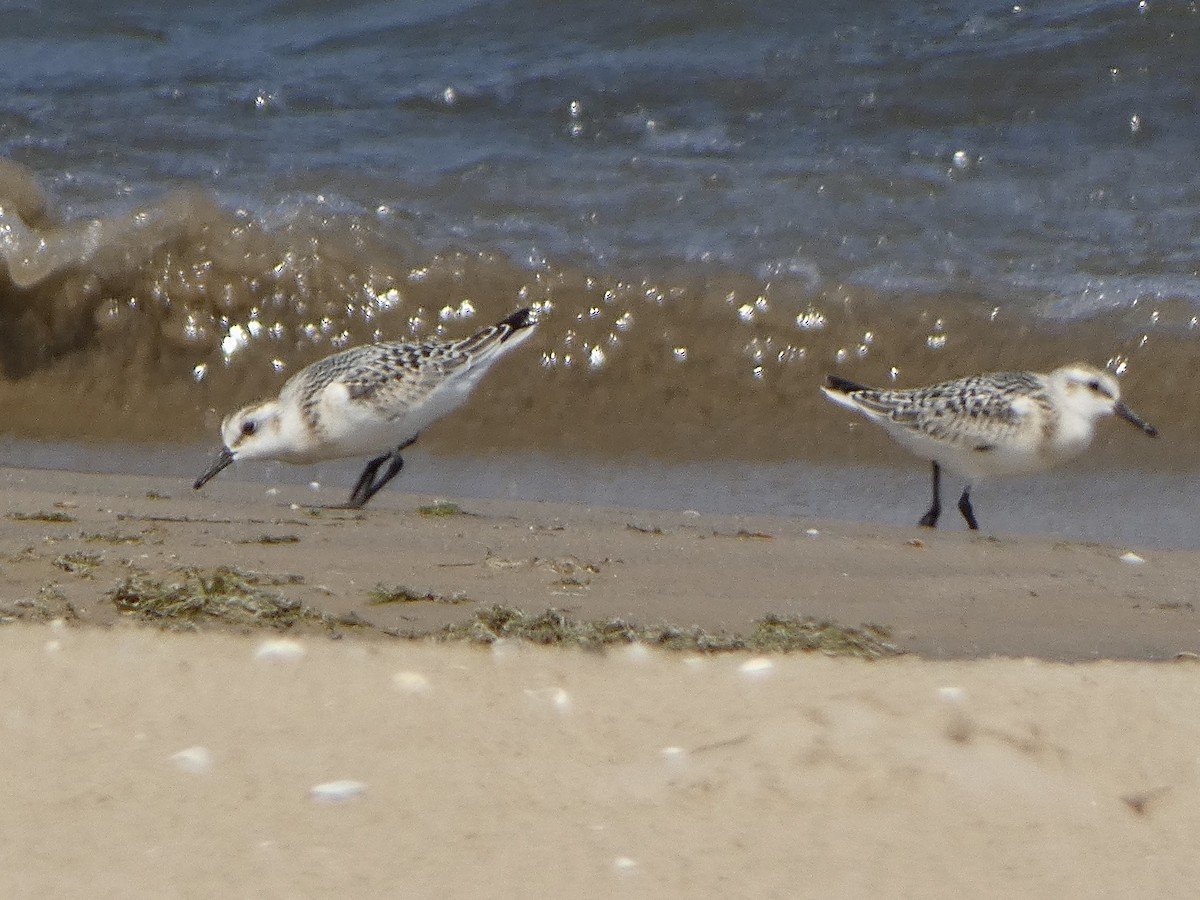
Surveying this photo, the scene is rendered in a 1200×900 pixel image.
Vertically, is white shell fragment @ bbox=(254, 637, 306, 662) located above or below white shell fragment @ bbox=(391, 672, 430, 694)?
above

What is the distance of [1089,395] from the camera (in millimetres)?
6559

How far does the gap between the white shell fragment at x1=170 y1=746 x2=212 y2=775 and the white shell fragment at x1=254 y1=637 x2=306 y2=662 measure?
0.38 meters

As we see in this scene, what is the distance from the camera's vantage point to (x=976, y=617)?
12.1 ft

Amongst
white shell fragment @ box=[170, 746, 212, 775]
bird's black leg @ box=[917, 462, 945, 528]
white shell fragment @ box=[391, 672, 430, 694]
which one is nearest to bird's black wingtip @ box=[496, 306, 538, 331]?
bird's black leg @ box=[917, 462, 945, 528]

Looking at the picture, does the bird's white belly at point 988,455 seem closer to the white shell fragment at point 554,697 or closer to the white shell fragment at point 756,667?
the white shell fragment at point 756,667

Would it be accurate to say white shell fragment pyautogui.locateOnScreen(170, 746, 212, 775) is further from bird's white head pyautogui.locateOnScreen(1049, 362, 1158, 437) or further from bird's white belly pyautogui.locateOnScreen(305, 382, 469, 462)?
bird's white head pyautogui.locateOnScreen(1049, 362, 1158, 437)

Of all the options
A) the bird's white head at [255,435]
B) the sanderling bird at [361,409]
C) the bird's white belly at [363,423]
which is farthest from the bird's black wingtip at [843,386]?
the bird's white head at [255,435]

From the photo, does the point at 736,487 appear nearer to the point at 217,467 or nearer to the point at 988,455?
the point at 988,455

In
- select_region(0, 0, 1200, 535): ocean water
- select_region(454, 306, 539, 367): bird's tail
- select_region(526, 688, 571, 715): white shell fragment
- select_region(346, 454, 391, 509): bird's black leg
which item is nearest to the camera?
select_region(526, 688, 571, 715): white shell fragment

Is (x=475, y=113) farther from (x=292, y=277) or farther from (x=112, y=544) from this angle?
(x=112, y=544)

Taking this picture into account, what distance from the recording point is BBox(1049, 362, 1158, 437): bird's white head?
6.53 m

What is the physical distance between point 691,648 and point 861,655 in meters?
0.33

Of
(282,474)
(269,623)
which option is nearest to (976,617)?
(269,623)

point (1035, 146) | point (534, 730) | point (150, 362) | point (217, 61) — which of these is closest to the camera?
point (534, 730)
